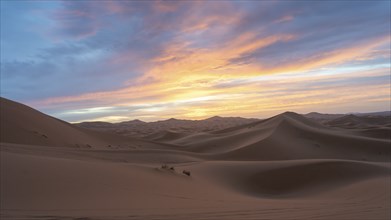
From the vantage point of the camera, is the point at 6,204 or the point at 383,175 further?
the point at 383,175

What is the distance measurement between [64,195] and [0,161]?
2.38 meters

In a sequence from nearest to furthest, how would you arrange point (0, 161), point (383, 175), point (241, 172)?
point (0, 161) → point (383, 175) → point (241, 172)

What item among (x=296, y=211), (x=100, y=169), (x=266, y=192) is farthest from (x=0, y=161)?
(x=266, y=192)

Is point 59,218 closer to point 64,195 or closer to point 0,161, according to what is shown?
point 64,195

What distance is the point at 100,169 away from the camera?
920cm

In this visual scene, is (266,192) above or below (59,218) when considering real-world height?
below

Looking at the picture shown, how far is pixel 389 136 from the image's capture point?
3042 centimetres

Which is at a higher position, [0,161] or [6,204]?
[0,161]

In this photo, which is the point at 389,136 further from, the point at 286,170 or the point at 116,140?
the point at 116,140

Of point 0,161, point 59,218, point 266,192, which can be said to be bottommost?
point 266,192

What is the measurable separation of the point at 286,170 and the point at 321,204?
5.70 meters

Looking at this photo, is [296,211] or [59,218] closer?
[59,218]

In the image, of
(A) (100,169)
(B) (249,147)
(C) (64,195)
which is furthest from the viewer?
(B) (249,147)

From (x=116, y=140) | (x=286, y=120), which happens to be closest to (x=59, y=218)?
(x=116, y=140)
